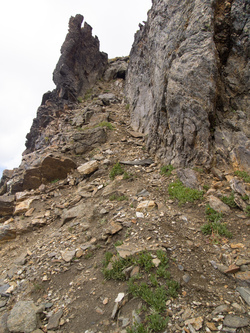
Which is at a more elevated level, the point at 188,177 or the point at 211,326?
the point at 188,177

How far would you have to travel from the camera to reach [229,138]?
859 centimetres

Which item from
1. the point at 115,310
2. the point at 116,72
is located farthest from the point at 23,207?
the point at 116,72

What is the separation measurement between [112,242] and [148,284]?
206 centimetres

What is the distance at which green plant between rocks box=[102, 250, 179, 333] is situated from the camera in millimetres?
3920

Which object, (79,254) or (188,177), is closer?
(79,254)

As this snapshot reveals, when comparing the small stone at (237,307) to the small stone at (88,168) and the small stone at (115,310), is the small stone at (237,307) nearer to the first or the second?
the small stone at (115,310)

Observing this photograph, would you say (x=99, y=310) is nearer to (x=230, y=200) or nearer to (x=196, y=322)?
(x=196, y=322)

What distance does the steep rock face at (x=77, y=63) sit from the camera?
2477 centimetres

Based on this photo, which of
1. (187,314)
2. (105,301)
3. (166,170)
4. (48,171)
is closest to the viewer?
(187,314)

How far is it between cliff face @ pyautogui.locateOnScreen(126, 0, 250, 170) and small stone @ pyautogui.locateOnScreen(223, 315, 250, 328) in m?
5.58

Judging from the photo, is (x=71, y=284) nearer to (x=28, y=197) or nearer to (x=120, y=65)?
(x=28, y=197)

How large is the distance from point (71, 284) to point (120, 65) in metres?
30.4

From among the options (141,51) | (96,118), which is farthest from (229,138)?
(141,51)

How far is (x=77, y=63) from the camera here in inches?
1021
